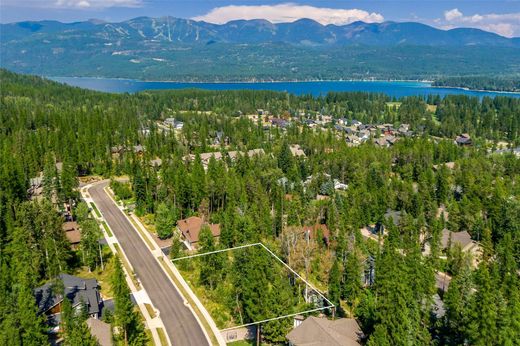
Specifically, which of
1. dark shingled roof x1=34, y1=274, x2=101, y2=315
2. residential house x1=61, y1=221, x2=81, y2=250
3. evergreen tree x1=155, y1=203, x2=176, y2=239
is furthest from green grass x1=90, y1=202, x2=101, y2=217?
dark shingled roof x1=34, y1=274, x2=101, y2=315

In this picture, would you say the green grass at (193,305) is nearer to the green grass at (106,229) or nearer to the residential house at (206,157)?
the green grass at (106,229)

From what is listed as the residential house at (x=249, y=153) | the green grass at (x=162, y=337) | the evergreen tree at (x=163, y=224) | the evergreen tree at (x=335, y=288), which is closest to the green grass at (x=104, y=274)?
the evergreen tree at (x=163, y=224)

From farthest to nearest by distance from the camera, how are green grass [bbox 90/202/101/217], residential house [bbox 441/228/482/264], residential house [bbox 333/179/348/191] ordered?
1. residential house [bbox 333/179/348/191]
2. green grass [bbox 90/202/101/217]
3. residential house [bbox 441/228/482/264]

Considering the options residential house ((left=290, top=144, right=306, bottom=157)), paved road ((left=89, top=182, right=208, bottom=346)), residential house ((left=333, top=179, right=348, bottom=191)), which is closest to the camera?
paved road ((left=89, top=182, right=208, bottom=346))

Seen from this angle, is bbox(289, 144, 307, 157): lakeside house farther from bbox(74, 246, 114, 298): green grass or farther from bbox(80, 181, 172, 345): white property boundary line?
bbox(74, 246, 114, 298): green grass

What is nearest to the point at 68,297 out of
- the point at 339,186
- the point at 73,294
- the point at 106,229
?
the point at 73,294
